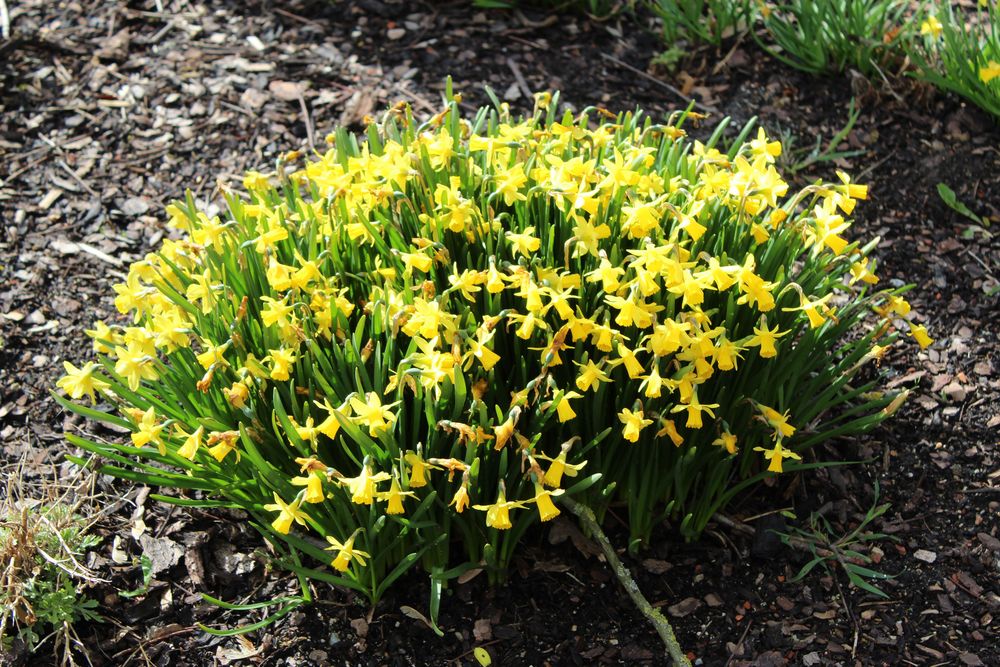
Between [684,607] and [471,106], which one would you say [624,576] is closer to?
[684,607]

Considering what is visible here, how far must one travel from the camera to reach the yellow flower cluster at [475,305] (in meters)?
2.28

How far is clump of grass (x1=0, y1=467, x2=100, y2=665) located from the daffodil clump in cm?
27

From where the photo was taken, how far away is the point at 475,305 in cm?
258

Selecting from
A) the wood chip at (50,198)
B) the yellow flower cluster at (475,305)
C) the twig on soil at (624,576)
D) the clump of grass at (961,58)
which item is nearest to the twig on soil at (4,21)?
the wood chip at (50,198)

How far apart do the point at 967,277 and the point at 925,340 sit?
0.97 m

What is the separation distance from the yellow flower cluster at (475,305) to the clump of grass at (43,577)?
1.23 ft

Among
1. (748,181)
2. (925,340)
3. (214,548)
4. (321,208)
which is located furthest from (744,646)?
(321,208)

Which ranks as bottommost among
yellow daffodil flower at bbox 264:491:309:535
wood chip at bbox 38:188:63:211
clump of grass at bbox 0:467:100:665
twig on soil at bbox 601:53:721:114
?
clump of grass at bbox 0:467:100:665

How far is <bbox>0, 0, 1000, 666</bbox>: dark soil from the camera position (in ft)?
8.46

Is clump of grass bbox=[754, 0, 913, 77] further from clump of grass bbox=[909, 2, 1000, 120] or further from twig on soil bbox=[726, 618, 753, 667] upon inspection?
twig on soil bbox=[726, 618, 753, 667]

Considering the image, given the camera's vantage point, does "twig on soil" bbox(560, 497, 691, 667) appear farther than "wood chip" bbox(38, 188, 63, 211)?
No

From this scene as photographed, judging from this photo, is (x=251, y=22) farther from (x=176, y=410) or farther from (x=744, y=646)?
(x=744, y=646)

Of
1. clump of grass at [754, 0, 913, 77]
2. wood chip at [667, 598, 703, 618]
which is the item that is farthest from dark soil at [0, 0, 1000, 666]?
clump of grass at [754, 0, 913, 77]

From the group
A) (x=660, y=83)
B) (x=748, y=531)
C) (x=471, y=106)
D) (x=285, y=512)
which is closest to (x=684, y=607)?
(x=748, y=531)
